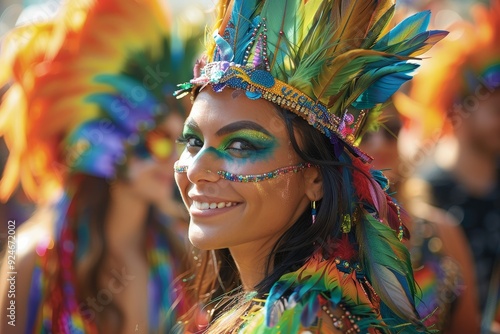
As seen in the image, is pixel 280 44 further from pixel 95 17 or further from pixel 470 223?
pixel 470 223

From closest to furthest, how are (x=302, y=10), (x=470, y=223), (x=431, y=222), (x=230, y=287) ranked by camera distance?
(x=302, y=10) < (x=230, y=287) < (x=431, y=222) < (x=470, y=223)

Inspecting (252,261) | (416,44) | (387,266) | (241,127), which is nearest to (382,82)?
(416,44)

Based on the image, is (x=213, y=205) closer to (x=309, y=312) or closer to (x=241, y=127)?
(x=241, y=127)

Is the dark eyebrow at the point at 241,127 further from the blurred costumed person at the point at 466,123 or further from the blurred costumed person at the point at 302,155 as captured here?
the blurred costumed person at the point at 466,123

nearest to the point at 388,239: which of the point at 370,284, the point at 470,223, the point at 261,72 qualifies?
the point at 370,284

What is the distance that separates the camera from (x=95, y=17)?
178 inches

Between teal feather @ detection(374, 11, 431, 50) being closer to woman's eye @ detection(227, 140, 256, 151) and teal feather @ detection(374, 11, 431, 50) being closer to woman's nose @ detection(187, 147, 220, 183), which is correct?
woman's eye @ detection(227, 140, 256, 151)

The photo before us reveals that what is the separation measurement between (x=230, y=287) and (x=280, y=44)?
991mm

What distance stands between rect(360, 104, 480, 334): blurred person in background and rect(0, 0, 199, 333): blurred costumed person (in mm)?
1280

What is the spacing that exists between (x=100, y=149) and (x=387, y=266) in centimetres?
246

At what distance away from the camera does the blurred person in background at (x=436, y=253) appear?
4.67 m

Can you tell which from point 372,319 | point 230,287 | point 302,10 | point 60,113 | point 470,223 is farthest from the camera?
point 470,223

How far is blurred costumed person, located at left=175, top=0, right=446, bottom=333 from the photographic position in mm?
2486
